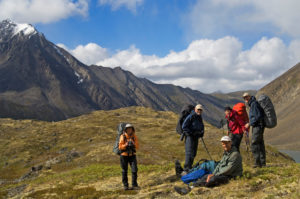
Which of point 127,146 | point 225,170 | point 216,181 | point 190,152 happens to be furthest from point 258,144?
point 127,146

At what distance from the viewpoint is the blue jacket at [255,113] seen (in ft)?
50.0

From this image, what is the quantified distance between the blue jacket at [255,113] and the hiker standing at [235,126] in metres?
0.69

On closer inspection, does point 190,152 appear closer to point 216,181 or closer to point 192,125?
point 192,125

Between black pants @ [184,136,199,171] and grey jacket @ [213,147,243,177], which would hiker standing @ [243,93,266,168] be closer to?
grey jacket @ [213,147,243,177]

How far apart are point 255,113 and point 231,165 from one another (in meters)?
3.81

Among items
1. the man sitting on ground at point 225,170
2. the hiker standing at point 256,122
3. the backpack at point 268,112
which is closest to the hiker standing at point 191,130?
the man sitting on ground at point 225,170

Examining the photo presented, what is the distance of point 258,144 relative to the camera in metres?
15.7

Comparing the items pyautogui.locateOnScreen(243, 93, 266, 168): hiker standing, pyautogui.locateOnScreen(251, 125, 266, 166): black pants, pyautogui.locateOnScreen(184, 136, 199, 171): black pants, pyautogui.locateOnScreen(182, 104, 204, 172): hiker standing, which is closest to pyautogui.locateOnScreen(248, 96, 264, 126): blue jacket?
pyautogui.locateOnScreen(243, 93, 266, 168): hiker standing

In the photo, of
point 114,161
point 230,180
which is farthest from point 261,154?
point 114,161

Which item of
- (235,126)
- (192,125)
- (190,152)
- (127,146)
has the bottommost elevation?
(190,152)

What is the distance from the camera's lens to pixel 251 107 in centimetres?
1559

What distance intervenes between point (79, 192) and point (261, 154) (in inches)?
437

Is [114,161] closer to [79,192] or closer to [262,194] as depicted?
[79,192]

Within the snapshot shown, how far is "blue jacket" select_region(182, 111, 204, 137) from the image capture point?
15070 millimetres
